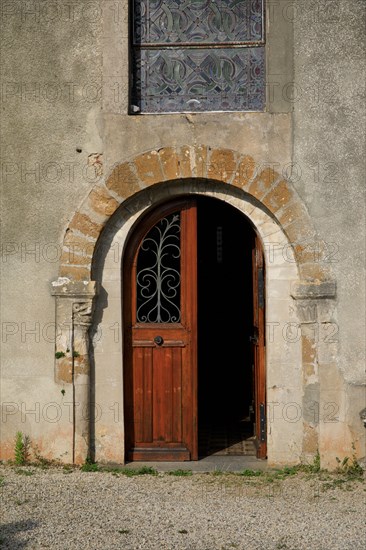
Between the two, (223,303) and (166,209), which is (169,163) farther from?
(223,303)

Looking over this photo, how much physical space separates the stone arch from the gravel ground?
75.0 inches

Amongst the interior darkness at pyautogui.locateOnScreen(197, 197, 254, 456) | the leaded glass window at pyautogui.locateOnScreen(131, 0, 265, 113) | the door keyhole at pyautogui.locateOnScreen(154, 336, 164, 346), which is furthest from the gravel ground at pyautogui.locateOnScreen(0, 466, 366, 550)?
the interior darkness at pyautogui.locateOnScreen(197, 197, 254, 456)

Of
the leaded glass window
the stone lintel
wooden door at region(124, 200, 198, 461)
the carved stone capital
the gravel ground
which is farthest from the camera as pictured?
wooden door at region(124, 200, 198, 461)

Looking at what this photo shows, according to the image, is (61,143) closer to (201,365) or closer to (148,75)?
(148,75)

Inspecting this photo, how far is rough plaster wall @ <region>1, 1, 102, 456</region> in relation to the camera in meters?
7.74

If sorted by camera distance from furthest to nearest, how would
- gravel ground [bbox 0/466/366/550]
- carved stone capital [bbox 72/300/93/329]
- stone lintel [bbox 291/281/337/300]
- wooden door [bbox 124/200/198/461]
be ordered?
1. wooden door [bbox 124/200/198/461]
2. carved stone capital [bbox 72/300/93/329]
3. stone lintel [bbox 291/281/337/300]
4. gravel ground [bbox 0/466/366/550]

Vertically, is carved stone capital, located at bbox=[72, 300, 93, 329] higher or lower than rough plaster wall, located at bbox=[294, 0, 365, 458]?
lower

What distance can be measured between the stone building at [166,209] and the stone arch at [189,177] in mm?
13

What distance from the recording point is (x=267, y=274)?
7.85 metres

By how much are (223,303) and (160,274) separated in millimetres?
4847

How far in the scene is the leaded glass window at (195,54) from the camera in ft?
25.9

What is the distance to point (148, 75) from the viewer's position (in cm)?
796

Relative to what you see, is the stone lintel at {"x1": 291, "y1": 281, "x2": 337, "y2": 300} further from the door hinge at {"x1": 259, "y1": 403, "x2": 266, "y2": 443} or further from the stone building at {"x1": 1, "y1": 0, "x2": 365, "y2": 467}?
the door hinge at {"x1": 259, "y1": 403, "x2": 266, "y2": 443}

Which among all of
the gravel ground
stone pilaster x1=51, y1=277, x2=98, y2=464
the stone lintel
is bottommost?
the gravel ground
